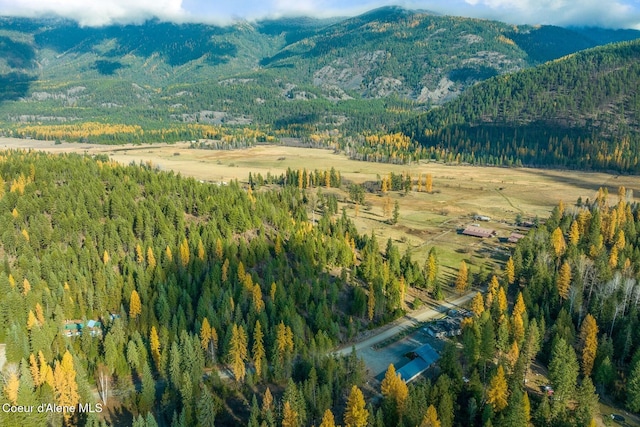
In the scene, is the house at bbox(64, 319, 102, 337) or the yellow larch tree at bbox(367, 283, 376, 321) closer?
the house at bbox(64, 319, 102, 337)

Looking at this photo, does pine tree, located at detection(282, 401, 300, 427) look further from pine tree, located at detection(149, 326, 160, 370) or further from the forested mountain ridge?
pine tree, located at detection(149, 326, 160, 370)

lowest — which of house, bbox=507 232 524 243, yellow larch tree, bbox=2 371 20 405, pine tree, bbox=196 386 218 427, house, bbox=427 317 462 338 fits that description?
house, bbox=427 317 462 338

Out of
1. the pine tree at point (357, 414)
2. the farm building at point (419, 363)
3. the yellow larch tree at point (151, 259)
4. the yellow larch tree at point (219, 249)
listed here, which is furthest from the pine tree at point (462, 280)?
the yellow larch tree at point (151, 259)

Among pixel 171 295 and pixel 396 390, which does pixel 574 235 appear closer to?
pixel 396 390

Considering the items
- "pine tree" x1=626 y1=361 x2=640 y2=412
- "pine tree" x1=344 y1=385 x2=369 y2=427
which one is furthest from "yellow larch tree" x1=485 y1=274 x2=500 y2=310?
"pine tree" x1=344 y1=385 x2=369 y2=427

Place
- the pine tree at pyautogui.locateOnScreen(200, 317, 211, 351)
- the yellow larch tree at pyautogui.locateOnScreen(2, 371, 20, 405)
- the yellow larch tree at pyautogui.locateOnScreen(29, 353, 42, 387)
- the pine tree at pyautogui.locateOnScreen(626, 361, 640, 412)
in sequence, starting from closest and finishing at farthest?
the yellow larch tree at pyautogui.locateOnScreen(2, 371, 20, 405), the pine tree at pyautogui.locateOnScreen(626, 361, 640, 412), the yellow larch tree at pyautogui.locateOnScreen(29, 353, 42, 387), the pine tree at pyautogui.locateOnScreen(200, 317, 211, 351)

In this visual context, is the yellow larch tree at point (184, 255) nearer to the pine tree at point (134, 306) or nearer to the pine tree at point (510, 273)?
the pine tree at point (134, 306)
